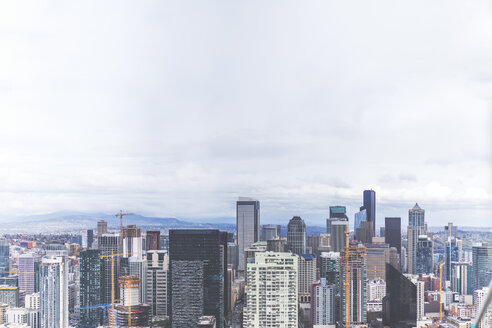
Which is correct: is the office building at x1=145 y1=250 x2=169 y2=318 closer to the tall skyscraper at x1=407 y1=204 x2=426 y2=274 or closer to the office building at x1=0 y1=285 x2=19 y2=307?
the office building at x1=0 y1=285 x2=19 y2=307

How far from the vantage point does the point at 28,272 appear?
6.34 m

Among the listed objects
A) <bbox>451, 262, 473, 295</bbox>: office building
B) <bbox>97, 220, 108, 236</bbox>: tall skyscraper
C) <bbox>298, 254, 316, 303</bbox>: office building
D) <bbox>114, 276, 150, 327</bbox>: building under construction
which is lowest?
<bbox>114, 276, 150, 327</bbox>: building under construction

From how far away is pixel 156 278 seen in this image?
22.9 feet

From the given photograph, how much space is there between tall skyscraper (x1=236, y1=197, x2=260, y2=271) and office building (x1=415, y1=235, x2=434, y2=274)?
2158 millimetres

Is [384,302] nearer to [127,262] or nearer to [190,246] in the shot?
[190,246]

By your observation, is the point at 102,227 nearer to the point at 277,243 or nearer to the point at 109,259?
the point at 109,259

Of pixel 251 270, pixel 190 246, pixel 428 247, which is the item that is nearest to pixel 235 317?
pixel 251 270

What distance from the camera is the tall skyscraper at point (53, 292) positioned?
5934 mm

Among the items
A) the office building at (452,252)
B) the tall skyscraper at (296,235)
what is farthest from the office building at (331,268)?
the office building at (452,252)

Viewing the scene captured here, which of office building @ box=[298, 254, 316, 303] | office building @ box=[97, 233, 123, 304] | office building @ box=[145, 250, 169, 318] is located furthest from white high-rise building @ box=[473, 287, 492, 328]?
office building @ box=[97, 233, 123, 304]

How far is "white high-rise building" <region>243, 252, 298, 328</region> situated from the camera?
4859mm

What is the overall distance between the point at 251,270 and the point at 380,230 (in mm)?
2983

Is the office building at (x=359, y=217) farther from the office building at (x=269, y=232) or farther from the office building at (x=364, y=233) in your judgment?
the office building at (x=269, y=232)

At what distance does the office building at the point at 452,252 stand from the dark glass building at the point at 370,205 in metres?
1.02
